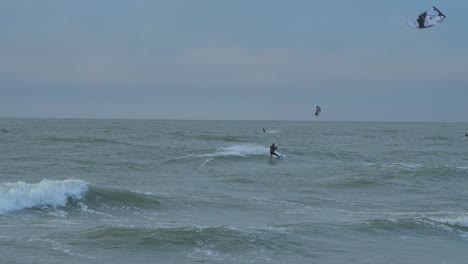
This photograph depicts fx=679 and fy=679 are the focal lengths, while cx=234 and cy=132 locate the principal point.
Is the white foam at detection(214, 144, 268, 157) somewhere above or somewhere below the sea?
above

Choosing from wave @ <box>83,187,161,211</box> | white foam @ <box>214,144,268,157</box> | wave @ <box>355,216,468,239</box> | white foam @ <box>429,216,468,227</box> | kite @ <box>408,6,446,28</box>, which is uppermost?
kite @ <box>408,6,446,28</box>

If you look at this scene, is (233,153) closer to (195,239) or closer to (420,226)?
(420,226)

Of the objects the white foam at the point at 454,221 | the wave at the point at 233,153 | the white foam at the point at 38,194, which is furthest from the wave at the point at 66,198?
the wave at the point at 233,153

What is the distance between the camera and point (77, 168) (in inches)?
1294

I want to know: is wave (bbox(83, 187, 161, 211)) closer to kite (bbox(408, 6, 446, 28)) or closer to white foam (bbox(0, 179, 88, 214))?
white foam (bbox(0, 179, 88, 214))

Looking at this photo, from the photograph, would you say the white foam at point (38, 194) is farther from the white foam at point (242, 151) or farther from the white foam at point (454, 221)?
the white foam at point (242, 151)

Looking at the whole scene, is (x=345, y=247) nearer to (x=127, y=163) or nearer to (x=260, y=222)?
(x=260, y=222)

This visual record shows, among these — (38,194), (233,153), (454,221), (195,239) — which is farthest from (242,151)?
(195,239)

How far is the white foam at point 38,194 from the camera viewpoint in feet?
61.0

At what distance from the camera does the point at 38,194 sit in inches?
778

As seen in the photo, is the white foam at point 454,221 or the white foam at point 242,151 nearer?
the white foam at point 454,221

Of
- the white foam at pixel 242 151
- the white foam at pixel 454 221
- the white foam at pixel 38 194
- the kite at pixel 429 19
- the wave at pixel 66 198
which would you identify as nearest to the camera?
the kite at pixel 429 19

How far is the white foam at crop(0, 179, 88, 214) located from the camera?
1858cm

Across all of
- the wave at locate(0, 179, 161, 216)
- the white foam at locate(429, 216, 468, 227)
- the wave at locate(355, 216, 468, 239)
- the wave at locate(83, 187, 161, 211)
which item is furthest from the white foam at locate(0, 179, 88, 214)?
the white foam at locate(429, 216, 468, 227)
